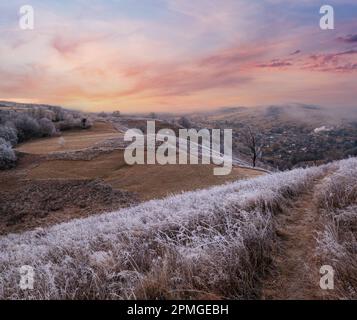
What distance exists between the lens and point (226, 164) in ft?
109

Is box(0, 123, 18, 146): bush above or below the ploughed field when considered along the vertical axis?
above

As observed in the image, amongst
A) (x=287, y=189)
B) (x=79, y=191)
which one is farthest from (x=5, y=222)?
(x=287, y=189)

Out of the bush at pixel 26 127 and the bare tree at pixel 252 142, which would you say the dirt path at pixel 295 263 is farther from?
the bush at pixel 26 127

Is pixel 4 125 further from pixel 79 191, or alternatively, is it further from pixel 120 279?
pixel 120 279

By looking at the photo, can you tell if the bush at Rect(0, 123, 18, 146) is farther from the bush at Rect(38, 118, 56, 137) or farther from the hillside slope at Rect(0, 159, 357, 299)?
the hillside slope at Rect(0, 159, 357, 299)

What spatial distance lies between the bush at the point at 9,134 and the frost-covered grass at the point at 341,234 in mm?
55584

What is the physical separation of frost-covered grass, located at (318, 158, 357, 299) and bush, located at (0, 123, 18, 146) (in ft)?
182

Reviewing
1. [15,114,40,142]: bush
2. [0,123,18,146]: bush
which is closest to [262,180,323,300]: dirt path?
[0,123,18,146]: bush

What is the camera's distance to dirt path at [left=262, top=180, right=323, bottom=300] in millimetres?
3625

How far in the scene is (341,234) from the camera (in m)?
4.61

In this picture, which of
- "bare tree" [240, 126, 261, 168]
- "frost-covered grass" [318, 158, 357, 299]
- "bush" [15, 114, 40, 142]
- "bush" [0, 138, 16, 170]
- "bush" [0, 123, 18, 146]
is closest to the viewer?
"frost-covered grass" [318, 158, 357, 299]

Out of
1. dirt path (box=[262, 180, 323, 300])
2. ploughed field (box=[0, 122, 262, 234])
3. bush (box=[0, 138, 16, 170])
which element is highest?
dirt path (box=[262, 180, 323, 300])

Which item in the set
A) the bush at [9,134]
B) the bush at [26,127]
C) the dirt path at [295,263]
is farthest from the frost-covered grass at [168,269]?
the bush at [26,127]

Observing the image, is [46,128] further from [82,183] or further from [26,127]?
[82,183]
